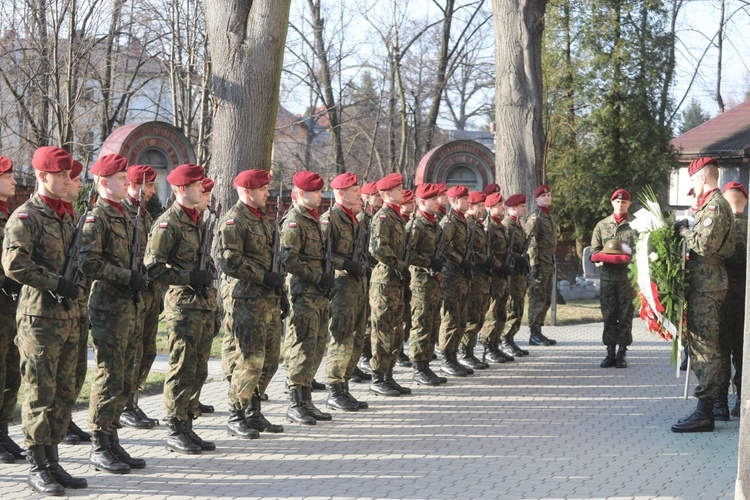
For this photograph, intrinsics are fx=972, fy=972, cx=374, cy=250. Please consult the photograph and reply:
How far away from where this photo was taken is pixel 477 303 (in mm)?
11641

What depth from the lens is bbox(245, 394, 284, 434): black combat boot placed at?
8.20 meters

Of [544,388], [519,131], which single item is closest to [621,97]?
[519,131]

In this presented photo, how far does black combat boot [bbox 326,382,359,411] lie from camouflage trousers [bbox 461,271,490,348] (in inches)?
111

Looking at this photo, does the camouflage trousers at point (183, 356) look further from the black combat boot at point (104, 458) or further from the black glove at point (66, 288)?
the black glove at point (66, 288)

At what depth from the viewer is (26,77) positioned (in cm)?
2497

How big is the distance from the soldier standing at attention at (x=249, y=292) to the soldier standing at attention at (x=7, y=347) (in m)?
1.59

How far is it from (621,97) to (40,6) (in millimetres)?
14755

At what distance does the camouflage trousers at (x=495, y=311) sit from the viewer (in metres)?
12.3

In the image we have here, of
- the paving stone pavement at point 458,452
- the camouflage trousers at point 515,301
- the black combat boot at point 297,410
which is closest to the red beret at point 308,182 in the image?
the black combat boot at point 297,410

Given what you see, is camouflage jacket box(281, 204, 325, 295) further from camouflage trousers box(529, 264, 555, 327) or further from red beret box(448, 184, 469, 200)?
camouflage trousers box(529, 264, 555, 327)

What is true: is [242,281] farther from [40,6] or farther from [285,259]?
[40,6]

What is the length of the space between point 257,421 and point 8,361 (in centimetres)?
210

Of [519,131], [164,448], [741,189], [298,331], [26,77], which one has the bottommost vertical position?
[164,448]

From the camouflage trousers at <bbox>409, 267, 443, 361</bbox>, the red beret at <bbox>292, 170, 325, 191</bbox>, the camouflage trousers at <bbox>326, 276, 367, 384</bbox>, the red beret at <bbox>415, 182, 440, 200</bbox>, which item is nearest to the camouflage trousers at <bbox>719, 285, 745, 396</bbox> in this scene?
the camouflage trousers at <bbox>409, 267, 443, 361</bbox>
